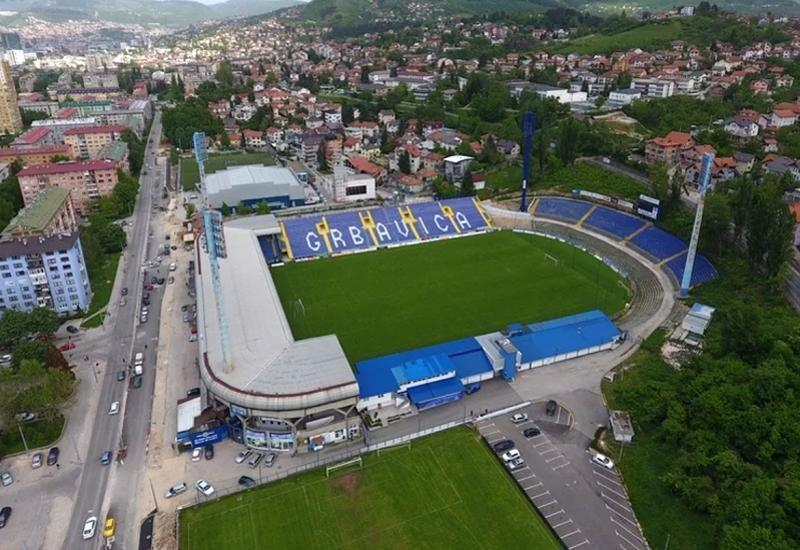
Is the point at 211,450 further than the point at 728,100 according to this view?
No

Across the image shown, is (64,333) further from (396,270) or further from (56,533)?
(396,270)

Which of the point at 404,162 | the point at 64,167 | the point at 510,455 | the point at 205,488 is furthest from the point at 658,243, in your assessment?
the point at 64,167

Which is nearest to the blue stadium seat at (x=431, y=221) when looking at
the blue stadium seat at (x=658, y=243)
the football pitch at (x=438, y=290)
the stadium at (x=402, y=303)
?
the stadium at (x=402, y=303)

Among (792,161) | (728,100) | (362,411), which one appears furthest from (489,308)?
(728,100)

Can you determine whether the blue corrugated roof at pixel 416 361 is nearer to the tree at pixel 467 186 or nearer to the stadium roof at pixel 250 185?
the tree at pixel 467 186

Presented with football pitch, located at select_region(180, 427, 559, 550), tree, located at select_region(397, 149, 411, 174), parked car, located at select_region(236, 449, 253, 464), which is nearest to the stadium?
parked car, located at select_region(236, 449, 253, 464)
